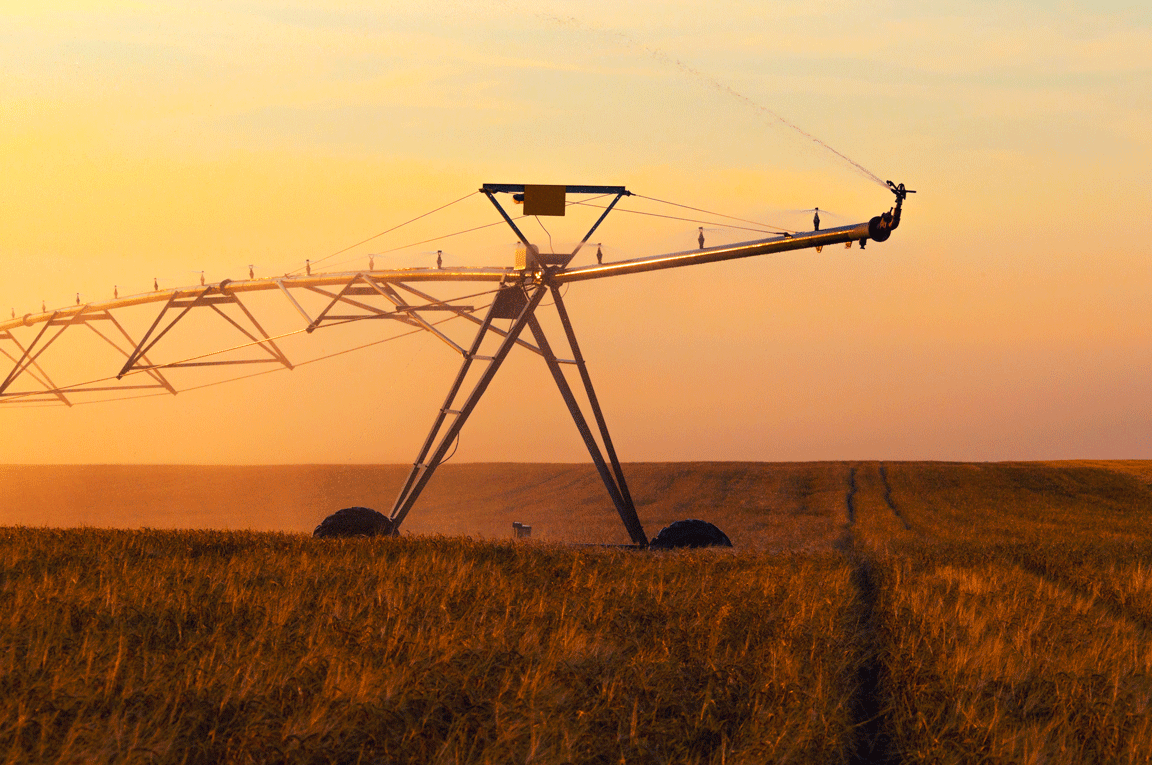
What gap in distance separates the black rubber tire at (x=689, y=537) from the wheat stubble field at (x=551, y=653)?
2533mm

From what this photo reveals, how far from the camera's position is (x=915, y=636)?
9477 millimetres

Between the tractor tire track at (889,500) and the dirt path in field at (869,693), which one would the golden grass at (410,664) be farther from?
the tractor tire track at (889,500)

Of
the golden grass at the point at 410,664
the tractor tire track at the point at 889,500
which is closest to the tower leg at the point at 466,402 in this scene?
the golden grass at the point at 410,664

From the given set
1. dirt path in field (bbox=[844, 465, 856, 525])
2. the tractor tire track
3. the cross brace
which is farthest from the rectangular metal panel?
dirt path in field (bbox=[844, 465, 856, 525])

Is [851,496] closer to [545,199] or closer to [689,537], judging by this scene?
[689,537]

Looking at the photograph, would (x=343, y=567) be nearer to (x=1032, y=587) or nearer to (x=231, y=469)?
(x=1032, y=587)

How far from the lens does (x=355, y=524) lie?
60.1 feet

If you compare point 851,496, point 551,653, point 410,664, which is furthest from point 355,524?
point 851,496

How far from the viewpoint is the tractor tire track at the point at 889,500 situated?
35.1 meters

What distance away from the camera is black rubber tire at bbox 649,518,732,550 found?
60.0 ft

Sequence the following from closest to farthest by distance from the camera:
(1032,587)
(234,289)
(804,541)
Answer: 1. (1032,587)
2. (234,289)
3. (804,541)

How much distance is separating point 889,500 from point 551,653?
37302mm

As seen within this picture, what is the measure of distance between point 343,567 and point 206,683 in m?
5.68

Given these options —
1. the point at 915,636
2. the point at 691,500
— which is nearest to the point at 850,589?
the point at 915,636
